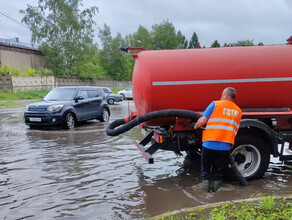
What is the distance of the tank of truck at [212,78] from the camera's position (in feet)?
18.4

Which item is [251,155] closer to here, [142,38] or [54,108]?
[54,108]

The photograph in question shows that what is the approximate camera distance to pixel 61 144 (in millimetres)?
9461

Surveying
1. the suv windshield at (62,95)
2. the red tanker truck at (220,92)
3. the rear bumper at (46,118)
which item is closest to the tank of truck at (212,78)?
the red tanker truck at (220,92)

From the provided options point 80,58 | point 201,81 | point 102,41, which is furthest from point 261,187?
point 102,41

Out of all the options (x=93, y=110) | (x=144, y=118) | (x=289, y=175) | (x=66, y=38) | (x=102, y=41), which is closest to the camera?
(x=144, y=118)

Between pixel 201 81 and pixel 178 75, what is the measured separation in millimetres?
434

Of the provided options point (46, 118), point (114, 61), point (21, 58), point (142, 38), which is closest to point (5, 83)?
point (21, 58)

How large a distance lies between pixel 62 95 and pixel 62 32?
3780 centimetres

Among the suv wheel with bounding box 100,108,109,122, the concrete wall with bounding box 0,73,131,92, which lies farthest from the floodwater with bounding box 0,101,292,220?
the concrete wall with bounding box 0,73,131,92

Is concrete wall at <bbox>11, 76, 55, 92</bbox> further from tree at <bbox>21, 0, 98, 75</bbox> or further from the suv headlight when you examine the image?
the suv headlight

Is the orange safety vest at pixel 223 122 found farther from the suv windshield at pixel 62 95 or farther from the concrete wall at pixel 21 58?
the concrete wall at pixel 21 58

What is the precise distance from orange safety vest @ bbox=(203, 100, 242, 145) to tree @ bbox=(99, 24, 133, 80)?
225ft

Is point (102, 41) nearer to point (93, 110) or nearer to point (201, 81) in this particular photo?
point (93, 110)

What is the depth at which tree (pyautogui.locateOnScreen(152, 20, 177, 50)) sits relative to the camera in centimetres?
7612
